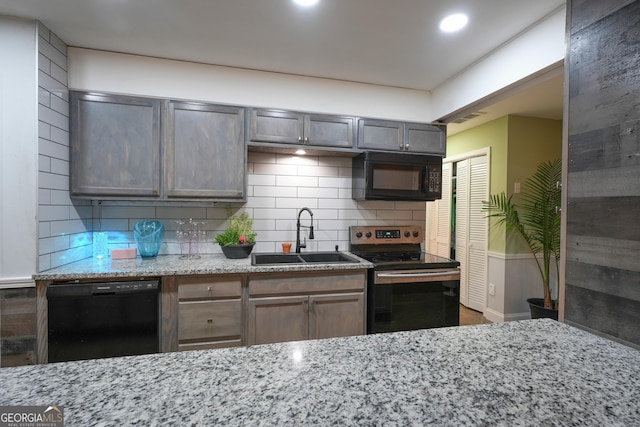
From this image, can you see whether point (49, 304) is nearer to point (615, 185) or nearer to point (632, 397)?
point (632, 397)

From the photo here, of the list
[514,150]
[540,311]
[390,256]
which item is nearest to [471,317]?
[540,311]

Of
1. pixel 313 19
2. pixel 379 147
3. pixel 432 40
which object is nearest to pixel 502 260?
pixel 379 147

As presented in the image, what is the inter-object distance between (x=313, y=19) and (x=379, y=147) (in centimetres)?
122

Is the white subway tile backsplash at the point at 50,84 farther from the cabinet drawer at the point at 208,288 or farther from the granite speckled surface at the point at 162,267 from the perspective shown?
the cabinet drawer at the point at 208,288

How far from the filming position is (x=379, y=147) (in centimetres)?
279

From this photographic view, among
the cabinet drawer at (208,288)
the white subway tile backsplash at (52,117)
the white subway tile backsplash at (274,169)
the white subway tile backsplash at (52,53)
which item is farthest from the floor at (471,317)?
the white subway tile backsplash at (52,53)

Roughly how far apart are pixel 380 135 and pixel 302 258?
→ 4.32ft

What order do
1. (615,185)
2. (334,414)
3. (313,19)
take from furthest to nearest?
(313,19) < (615,185) < (334,414)

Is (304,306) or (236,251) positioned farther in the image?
(236,251)

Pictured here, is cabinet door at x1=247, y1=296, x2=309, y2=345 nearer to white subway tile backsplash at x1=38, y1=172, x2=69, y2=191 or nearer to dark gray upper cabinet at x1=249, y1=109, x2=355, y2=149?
dark gray upper cabinet at x1=249, y1=109, x2=355, y2=149

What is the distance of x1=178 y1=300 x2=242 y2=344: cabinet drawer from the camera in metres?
2.14

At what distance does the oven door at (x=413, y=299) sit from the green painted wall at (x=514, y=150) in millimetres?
1462

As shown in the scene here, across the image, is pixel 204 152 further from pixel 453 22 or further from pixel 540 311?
pixel 540 311

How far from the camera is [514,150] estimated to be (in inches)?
139
